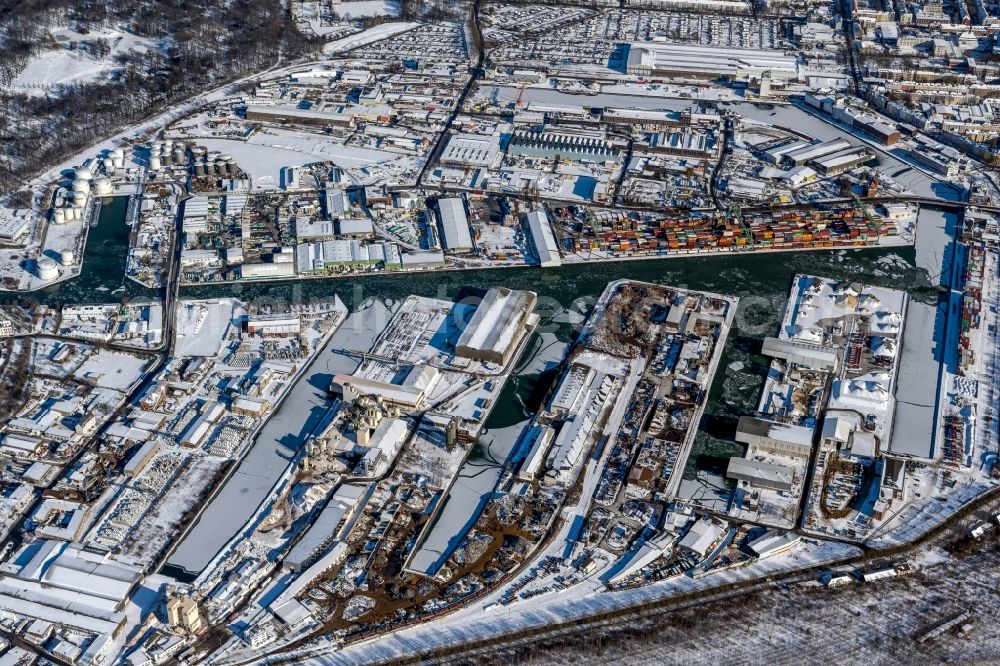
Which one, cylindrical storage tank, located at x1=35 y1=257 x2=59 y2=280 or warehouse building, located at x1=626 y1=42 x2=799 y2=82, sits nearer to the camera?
cylindrical storage tank, located at x1=35 y1=257 x2=59 y2=280

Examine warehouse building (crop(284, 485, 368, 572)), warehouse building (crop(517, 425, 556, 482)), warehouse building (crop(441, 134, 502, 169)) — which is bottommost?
warehouse building (crop(284, 485, 368, 572))

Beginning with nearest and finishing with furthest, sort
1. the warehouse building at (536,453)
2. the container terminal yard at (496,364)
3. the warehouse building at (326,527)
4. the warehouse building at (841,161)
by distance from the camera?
Answer: the container terminal yard at (496,364), the warehouse building at (326,527), the warehouse building at (536,453), the warehouse building at (841,161)

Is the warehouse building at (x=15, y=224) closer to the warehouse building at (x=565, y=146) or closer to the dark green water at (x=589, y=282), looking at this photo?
the dark green water at (x=589, y=282)

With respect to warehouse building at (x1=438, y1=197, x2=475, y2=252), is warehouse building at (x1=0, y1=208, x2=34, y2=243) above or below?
below

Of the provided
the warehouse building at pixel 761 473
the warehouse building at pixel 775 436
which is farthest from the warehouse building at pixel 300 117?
the warehouse building at pixel 761 473

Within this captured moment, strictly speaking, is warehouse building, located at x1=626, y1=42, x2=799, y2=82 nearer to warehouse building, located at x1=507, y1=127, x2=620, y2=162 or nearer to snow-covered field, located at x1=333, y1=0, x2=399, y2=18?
warehouse building, located at x1=507, y1=127, x2=620, y2=162

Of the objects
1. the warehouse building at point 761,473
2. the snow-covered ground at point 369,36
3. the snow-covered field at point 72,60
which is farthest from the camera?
the snow-covered ground at point 369,36

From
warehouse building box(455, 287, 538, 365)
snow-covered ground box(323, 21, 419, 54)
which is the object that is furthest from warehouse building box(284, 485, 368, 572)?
snow-covered ground box(323, 21, 419, 54)
